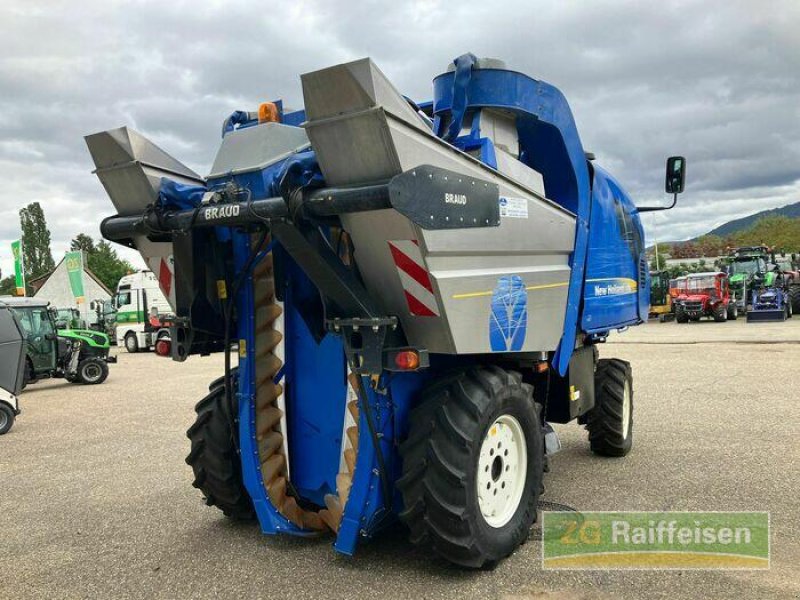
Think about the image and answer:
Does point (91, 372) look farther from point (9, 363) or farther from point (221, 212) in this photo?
point (221, 212)

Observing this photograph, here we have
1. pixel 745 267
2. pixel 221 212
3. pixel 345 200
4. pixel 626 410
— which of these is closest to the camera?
pixel 345 200

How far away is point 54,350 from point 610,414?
13.6 metres

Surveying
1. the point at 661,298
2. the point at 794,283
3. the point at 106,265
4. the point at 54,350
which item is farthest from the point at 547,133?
the point at 106,265

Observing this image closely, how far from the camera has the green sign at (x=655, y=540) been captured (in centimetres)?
370

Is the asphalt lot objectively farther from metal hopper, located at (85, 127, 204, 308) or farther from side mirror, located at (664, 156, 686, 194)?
→ side mirror, located at (664, 156, 686, 194)

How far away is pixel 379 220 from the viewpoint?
309cm

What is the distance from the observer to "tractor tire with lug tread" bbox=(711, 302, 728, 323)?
26703 millimetres

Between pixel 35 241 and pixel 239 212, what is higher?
pixel 35 241

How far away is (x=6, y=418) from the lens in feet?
30.1

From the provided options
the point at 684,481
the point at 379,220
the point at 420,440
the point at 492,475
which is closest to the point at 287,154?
the point at 379,220

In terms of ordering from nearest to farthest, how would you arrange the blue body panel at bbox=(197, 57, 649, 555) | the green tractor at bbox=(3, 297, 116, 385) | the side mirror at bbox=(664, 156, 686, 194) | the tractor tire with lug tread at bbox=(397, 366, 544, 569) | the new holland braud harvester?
1. the new holland braud harvester
2. the tractor tire with lug tread at bbox=(397, 366, 544, 569)
3. the blue body panel at bbox=(197, 57, 649, 555)
4. the side mirror at bbox=(664, 156, 686, 194)
5. the green tractor at bbox=(3, 297, 116, 385)

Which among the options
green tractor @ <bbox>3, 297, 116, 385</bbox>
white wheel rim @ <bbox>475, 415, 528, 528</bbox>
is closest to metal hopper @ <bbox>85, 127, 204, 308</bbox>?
white wheel rim @ <bbox>475, 415, 528, 528</bbox>

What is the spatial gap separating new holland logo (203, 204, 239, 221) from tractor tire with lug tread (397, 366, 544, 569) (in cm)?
142

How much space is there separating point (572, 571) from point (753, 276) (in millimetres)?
29011
